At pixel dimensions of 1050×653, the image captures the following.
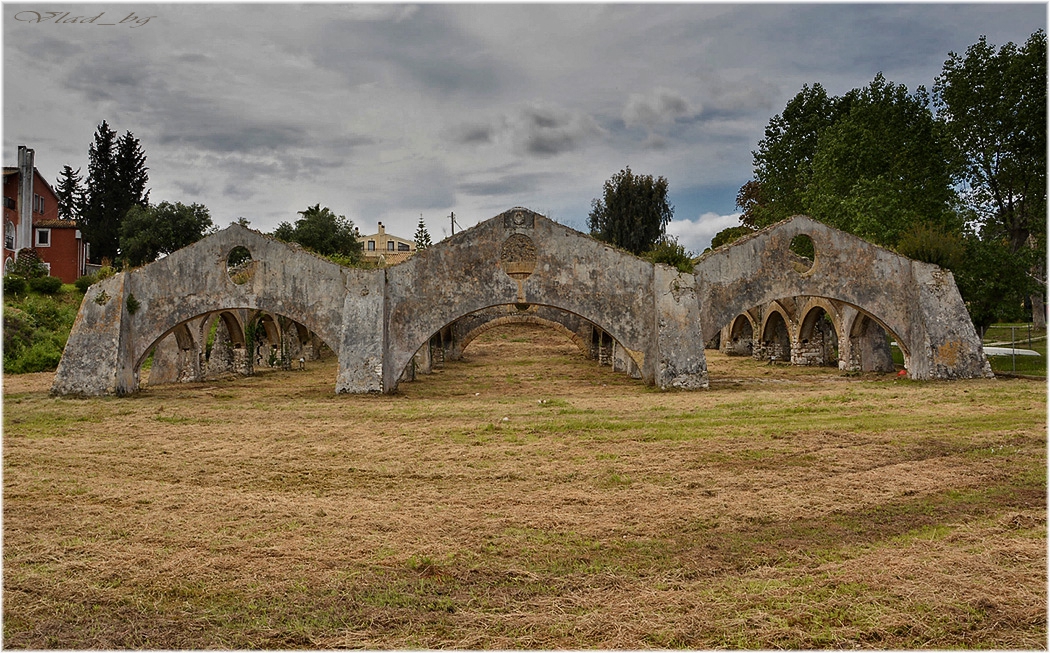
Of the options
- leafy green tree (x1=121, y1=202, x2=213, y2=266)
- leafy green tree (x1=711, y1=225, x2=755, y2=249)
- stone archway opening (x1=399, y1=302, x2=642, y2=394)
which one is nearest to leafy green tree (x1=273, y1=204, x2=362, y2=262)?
leafy green tree (x1=121, y1=202, x2=213, y2=266)

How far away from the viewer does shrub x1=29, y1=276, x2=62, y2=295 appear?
33.0 m

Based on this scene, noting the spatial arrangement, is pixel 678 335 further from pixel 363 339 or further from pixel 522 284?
pixel 363 339

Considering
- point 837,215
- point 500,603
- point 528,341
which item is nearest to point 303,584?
point 500,603

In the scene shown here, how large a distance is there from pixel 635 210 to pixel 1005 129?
122 feet

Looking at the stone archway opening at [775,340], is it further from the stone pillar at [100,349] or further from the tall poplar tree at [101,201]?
the tall poplar tree at [101,201]

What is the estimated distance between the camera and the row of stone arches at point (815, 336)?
25625 millimetres

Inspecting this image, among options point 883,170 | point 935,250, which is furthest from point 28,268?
point 883,170

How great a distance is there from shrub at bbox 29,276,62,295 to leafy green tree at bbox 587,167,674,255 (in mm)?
40888

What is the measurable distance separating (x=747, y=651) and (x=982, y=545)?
3257mm

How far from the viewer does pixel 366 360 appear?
19.6 meters

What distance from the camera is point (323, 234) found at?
171ft

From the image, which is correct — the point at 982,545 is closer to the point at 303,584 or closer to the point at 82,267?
the point at 303,584

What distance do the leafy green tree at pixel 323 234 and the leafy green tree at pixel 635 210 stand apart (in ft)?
69.7

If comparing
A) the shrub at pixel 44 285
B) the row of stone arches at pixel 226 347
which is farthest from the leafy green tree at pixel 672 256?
the shrub at pixel 44 285
